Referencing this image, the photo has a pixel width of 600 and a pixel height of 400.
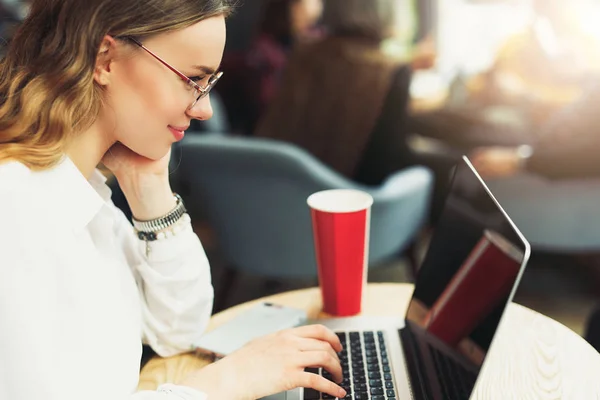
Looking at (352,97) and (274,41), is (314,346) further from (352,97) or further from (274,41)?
(274,41)

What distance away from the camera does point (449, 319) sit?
88cm

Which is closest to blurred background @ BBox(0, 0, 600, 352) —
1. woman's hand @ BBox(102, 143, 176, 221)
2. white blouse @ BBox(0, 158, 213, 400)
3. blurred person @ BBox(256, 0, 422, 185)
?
blurred person @ BBox(256, 0, 422, 185)

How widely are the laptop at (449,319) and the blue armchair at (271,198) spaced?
83 cm

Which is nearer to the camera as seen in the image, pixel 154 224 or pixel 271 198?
pixel 154 224

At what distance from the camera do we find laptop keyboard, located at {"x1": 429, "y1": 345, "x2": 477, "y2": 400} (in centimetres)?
79

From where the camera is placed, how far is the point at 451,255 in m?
0.94

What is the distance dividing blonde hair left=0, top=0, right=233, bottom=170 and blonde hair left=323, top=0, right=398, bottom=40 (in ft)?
4.46

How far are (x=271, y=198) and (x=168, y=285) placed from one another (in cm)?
91

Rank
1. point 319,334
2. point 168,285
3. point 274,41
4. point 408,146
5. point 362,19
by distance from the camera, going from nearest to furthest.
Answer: point 319,334, point 168,285, point 362,19, point 408,146, point 274,41

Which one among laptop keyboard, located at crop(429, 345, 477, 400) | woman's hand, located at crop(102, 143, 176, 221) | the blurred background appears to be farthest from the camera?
the blurred background

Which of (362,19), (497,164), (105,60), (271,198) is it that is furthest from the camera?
(497,164)

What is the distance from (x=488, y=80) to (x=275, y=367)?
2.24m

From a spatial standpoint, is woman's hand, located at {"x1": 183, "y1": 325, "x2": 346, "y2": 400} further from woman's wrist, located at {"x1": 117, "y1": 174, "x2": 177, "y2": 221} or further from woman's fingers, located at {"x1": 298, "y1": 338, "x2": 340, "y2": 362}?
woman's wrist, located at {"x1": 117, "y1": 174, "x2": 177, "y2": 221}

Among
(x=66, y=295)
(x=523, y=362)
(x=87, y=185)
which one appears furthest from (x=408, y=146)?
(x=66, y=295)
